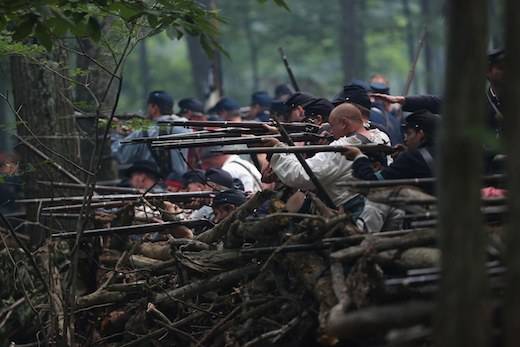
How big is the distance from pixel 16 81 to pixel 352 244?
21.1ft

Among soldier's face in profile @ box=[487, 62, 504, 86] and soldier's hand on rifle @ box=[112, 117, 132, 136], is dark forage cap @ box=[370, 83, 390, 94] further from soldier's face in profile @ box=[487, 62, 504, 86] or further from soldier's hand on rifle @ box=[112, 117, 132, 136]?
soldier's face in profile @ box=[487, 62, 504, 86]

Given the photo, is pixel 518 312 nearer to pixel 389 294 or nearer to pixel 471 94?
pixel 471 94

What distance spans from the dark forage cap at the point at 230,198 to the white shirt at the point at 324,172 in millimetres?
1337

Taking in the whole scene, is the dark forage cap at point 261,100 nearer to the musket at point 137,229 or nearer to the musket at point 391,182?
the musket at point 137,229

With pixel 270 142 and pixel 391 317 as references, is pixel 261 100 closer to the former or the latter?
pixel 270 142

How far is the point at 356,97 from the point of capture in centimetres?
992

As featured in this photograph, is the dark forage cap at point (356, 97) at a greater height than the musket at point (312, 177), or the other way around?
the dark forage cap at point (356, 97)

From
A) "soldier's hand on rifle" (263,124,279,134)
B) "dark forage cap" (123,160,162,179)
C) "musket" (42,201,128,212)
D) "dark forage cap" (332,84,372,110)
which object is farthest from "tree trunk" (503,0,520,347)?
"dark forage cap" (123,160,162,179)

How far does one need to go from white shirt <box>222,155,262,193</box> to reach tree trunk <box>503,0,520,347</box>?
25.6ft

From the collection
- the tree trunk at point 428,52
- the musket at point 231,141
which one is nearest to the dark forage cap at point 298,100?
the musket at point 231,141

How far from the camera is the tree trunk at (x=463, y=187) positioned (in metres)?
4.23

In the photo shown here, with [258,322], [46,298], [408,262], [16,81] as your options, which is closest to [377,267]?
[408,262]

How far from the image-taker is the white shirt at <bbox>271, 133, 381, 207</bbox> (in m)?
8.32

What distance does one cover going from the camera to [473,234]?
14.0ft
